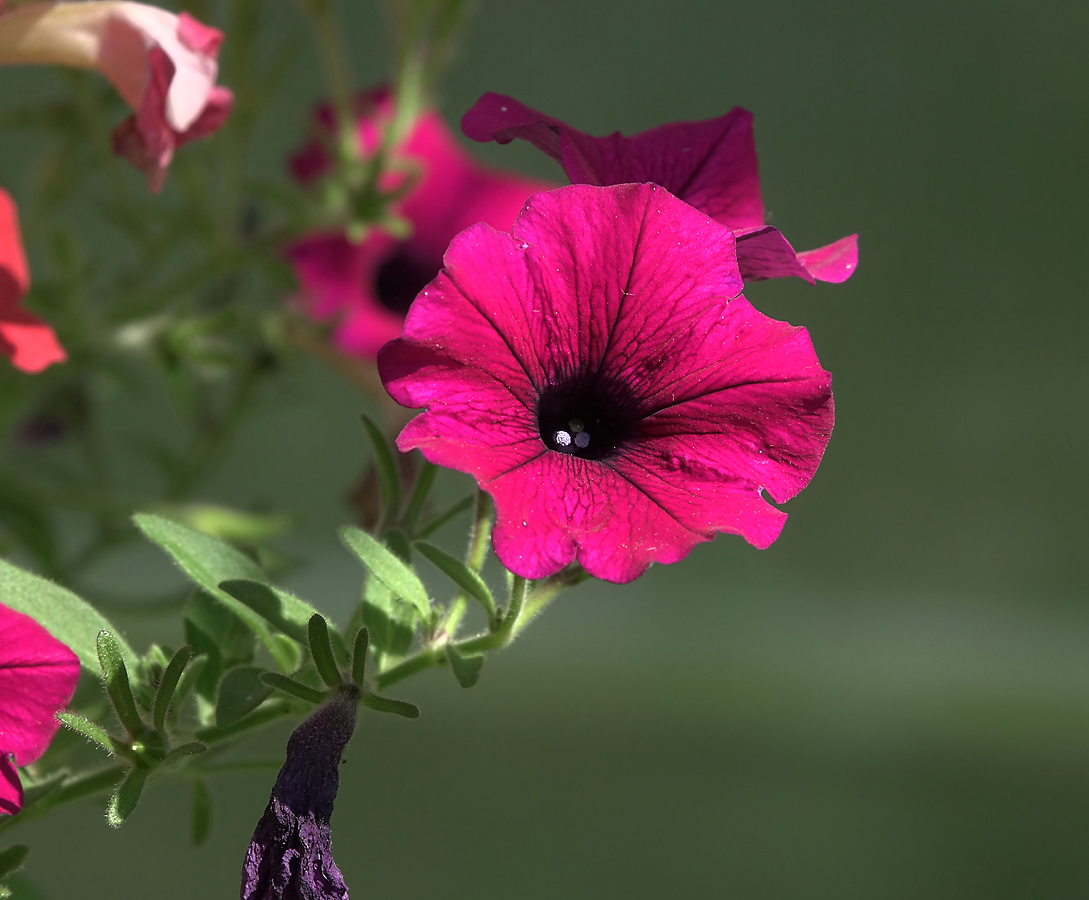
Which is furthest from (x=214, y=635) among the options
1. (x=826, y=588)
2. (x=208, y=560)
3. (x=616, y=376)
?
(x=826, y=588)

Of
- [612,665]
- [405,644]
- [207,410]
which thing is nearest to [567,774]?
[612,665]

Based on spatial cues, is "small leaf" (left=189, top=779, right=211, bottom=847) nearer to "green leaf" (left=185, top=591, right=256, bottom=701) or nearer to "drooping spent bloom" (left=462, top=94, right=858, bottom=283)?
"green leaf" (left=185, top=591, right=256, bottom=701)

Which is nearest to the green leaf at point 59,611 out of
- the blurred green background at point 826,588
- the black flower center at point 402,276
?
the black flower center at point 402,276

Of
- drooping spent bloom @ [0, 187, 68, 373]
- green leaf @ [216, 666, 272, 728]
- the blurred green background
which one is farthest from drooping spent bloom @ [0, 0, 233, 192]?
the blurred green background

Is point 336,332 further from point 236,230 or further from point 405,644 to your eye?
point 405,644

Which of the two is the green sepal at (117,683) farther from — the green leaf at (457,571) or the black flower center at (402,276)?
the black flower center at (402,276)
